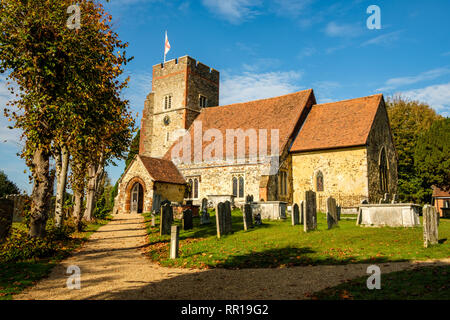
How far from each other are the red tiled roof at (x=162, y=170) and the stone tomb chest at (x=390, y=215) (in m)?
16.3

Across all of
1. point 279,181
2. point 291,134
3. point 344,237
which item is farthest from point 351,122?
point 344,237

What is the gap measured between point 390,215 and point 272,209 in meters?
6.15

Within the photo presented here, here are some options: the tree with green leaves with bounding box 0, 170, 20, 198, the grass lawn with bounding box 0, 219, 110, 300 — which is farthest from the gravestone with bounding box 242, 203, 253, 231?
the tree with green leaves with bounding box 0, 170, 20, 198

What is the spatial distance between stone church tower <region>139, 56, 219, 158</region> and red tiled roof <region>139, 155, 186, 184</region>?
6.59 meters

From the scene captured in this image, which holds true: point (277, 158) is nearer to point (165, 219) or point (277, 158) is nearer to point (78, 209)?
point (165, 219)

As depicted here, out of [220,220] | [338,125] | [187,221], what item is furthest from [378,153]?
[220,220]

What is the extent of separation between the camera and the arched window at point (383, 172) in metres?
24.5

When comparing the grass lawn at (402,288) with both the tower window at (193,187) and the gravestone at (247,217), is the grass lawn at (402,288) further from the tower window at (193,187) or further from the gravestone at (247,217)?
the tower window at (193,187)

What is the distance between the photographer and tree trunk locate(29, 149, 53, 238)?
11.1 m

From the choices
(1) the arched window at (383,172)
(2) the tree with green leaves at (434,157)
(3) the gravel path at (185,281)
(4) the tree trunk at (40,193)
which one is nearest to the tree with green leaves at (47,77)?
(4) the tree trunk at (40,193)

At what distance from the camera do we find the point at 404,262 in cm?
816

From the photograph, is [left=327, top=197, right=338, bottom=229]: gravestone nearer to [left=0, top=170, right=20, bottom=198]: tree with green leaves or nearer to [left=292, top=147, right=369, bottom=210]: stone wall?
[left=292, top=147, right=369, bottom=210]: stone wall

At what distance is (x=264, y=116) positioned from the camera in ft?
93.9

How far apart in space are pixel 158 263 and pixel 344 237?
253 inches
